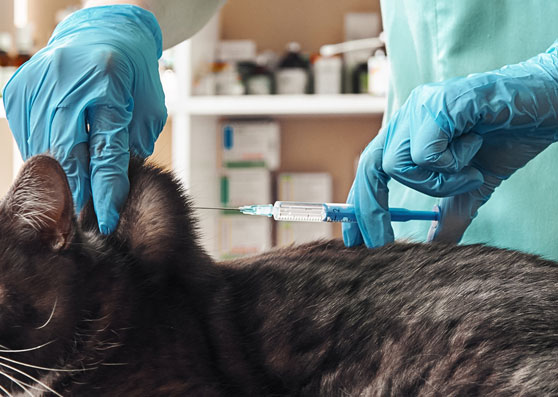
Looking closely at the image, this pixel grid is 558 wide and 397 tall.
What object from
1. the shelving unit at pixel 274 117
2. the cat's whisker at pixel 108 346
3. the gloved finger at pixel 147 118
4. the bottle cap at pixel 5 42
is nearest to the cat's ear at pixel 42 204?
the cat's whisker at pixel 108 346

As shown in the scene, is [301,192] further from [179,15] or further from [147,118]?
[147,118]

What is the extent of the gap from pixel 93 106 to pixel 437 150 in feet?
1.40

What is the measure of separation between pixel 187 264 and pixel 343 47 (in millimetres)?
2103

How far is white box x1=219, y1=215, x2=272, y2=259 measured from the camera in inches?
109

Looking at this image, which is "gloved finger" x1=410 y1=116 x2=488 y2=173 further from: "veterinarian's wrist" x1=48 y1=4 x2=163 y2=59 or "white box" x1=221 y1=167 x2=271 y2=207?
"white box" x1=221 y1=167 x2=271 y2=207

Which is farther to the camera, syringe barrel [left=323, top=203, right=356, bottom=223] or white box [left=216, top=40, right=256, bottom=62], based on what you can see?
white box [left=216, top=40, right=256, bottom=62]

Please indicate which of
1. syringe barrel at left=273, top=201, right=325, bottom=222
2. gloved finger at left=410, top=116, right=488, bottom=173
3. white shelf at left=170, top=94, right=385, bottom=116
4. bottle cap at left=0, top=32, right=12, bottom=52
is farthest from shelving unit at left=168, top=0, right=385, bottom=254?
gloved finger at left=410, top=116, right=488, bottom=173

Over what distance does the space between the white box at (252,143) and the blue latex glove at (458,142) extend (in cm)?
192

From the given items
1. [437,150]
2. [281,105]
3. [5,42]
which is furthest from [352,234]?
[5,42]

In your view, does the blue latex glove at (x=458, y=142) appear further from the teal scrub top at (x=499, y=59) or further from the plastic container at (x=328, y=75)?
the plastic container at (x=328, y=75)

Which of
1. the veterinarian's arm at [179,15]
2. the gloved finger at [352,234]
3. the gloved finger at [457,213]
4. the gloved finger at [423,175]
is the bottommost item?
the gloved finger at [352,234]

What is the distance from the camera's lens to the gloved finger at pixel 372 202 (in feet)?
2.72

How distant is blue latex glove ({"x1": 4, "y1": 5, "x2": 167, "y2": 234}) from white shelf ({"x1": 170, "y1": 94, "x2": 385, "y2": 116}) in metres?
1.54

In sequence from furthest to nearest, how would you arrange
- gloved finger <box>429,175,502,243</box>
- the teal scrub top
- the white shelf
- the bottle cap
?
1. the bottle cap
2. the white shelf
3. the teal scrub top
4. gloved finger <box>429,175,502,243</box>
